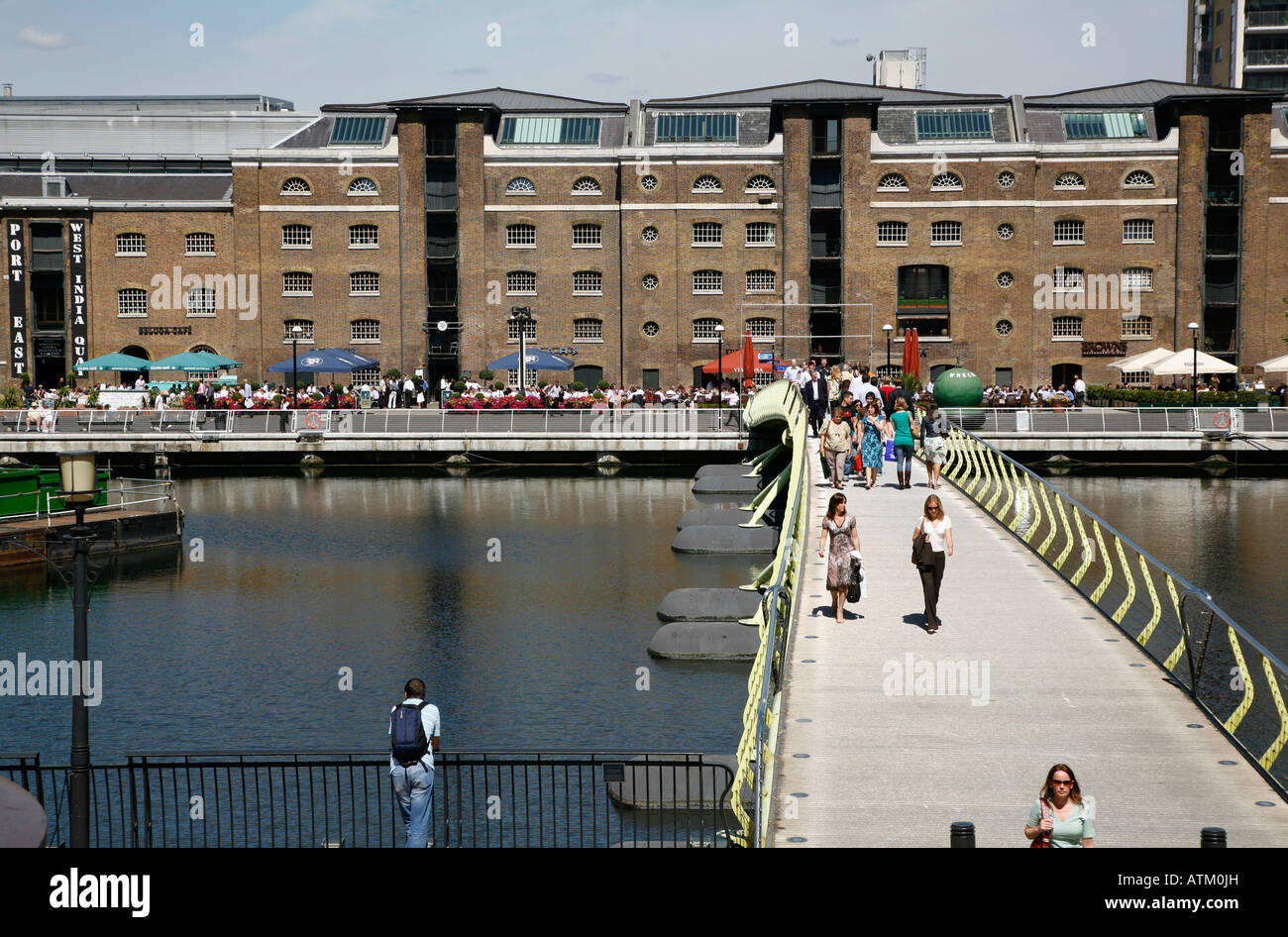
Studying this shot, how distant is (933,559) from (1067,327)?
51.1 meters

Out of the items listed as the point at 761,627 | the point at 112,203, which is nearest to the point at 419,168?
the point at 112,203

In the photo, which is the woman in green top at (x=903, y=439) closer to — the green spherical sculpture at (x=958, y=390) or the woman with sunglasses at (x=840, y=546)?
the woman with sunglasses at (x=840, y=546)

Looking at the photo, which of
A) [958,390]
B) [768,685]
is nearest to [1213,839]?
[768,685]

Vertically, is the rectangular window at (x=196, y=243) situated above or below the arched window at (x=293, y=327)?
above

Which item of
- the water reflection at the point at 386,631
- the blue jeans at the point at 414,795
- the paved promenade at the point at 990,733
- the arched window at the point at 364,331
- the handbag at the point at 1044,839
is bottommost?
the water reflection at the point at 386,631

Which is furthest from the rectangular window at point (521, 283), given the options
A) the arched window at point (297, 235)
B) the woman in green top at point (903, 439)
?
the woman in green top at point (903, 439)

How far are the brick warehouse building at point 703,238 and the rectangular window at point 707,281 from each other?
0.38ft

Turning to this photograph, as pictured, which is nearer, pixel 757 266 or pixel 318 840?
pixel 318 840

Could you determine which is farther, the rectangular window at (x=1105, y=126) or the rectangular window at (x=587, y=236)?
the rectangular window at (x=587, y=236)

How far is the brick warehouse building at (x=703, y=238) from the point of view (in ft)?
206
